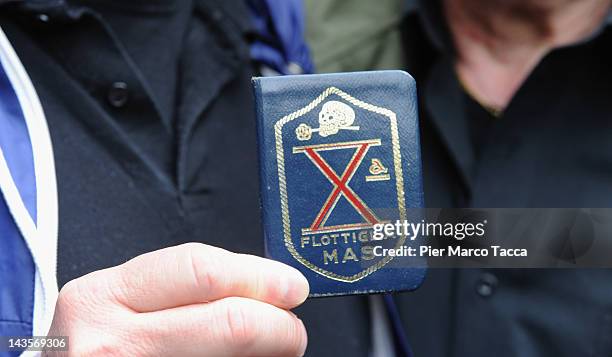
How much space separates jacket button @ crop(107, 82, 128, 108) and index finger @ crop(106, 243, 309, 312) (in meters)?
0.41

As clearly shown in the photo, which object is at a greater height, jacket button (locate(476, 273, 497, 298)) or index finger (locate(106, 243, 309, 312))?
index finger (locate(106, 243, 309, 312))

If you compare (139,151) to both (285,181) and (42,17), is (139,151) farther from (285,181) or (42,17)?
(285,181)

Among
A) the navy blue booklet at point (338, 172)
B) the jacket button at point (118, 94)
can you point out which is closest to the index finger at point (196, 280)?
the navy blue booklet at point (338, 172)

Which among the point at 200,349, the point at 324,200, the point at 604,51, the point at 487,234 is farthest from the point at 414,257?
the point at 604,51

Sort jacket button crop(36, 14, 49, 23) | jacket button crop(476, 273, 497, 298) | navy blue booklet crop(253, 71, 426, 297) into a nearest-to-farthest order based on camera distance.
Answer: navy blue booklet crop(253, 71, 426, 297), jacket button crop(36, 14, 49, 23), jacket button crop(476, 273, 497, 298)

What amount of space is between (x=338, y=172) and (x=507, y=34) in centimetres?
82

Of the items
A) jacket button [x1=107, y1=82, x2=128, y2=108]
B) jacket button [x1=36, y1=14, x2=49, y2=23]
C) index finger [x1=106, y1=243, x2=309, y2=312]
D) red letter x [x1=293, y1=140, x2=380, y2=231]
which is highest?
jacket button [x1=36, y1=14, x2=49, y2=23]

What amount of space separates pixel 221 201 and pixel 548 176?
2.01 ft

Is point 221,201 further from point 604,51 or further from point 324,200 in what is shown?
point 604,51

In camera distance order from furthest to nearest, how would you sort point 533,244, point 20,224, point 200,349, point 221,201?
point 533,244, point 221,201, point 20,224, point 200,349

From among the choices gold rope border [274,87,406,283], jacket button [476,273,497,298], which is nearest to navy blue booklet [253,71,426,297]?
gold rope border [274,87,406,283]

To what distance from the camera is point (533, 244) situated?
135 centimetres

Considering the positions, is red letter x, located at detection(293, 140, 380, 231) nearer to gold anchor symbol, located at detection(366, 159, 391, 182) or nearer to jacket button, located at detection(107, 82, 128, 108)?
gold anchor symbol, located at detection(366, 159, 391, 182)

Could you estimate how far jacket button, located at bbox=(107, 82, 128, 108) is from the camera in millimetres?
1138
